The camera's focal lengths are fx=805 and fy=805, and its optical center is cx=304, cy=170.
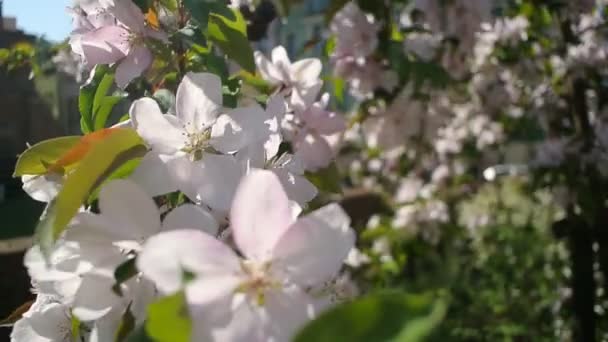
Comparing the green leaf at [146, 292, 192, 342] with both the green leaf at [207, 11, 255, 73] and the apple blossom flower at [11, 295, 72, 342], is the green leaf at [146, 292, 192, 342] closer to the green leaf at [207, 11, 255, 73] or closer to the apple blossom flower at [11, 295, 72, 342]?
the apple blossom flower at [11, 295, 72, 342]

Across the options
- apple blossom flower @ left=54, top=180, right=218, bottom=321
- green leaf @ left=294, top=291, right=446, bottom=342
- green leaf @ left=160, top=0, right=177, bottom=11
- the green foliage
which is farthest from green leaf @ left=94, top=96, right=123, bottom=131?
green leaf @ left=294, top=291, right=446, bottom=342

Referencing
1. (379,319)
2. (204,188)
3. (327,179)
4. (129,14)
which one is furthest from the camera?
(327,179)

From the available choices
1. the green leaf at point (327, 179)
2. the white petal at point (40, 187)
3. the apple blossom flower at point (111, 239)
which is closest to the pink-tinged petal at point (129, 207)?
the apple blossom flower at point (111, 239)

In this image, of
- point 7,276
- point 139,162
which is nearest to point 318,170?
point 139,162

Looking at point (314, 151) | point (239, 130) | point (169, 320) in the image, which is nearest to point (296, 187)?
point (239, 130)

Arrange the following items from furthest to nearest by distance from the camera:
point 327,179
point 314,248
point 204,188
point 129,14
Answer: point 327,179
point 129,14
point 204,188
point 314,248

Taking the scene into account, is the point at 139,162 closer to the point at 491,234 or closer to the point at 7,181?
the point at 7,181

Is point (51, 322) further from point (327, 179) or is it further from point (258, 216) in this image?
point (327, 179)

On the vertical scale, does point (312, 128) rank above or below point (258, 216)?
below
